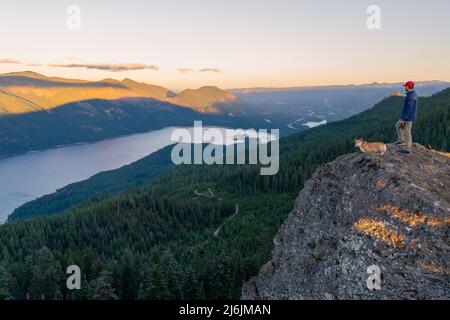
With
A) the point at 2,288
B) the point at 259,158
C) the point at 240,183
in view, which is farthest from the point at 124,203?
the point at 259,158

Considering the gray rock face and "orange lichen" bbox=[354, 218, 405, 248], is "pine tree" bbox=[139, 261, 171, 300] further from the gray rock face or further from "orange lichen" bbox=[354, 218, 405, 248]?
"orange lichen" bbox=[354, 218, 405, 248]

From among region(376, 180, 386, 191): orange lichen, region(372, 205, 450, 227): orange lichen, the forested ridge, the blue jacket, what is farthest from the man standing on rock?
the forested ridge

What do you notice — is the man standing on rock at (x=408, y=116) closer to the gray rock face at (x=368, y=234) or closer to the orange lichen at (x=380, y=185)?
the gray rock face at (x=368, y=234)

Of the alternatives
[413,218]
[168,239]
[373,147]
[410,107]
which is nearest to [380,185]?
[413,218]

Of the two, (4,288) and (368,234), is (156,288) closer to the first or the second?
(4,288)
